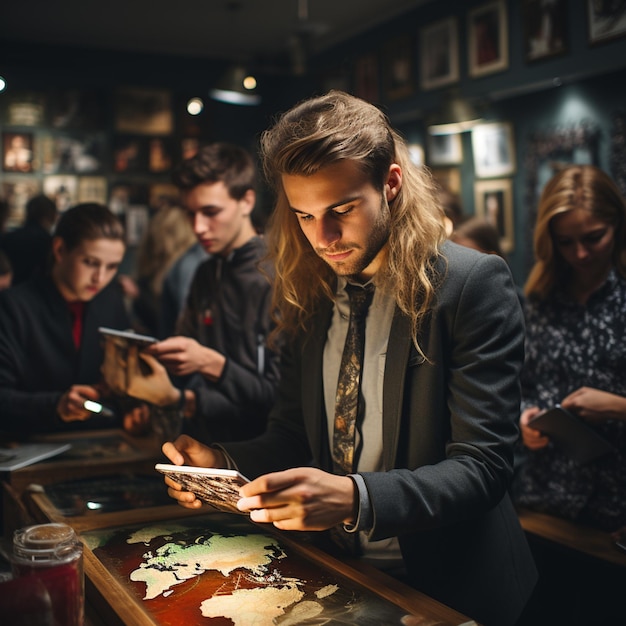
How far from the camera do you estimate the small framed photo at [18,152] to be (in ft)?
26.3

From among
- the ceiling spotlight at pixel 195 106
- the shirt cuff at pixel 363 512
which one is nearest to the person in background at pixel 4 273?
the shirt cuff at pixel 363 512

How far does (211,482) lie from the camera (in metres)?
1.49

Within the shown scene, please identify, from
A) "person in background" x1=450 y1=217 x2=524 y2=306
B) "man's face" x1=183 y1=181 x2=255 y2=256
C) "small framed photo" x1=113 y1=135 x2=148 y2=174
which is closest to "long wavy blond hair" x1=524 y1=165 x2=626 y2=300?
"person in background" x1=450 y1=217 x2=524 y2=306

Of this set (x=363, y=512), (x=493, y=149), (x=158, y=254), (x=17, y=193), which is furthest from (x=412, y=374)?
(x=17, y=193)

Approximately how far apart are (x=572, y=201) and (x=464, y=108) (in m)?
2.99

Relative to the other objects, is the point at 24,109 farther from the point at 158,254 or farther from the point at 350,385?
the point at 350,385

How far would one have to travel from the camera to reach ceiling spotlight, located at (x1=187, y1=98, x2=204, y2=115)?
8.77 meters

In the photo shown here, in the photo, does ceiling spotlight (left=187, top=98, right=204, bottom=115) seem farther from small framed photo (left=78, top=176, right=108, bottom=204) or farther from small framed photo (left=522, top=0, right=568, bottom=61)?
small framed photo (left=522, top=0, right=568, bottom=61)

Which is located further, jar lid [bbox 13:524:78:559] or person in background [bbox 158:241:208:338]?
person in background [bbox 158:241:208:338]

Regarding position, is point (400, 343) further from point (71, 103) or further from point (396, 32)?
point (71, 103)

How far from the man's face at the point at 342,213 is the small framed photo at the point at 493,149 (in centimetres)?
448

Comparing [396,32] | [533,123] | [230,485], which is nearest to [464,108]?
[533,123]

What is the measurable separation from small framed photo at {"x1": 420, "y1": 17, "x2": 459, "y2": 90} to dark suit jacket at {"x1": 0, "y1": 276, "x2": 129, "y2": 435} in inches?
172

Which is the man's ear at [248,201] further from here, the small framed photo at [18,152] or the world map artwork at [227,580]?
the small framed photo at [18,152]
